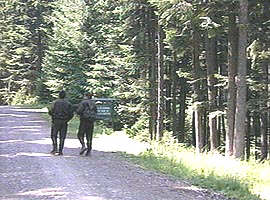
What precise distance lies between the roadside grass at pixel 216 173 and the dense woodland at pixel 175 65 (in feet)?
11.8

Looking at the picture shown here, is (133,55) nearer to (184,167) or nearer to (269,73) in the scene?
(269,73)

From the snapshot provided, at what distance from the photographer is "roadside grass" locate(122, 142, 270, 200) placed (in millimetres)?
10523

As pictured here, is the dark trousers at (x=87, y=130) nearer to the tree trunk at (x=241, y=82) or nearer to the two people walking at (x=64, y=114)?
the two people walking at (x=64, y=114)

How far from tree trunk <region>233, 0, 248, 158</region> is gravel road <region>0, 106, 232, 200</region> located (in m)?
4.51

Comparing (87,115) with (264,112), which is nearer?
(87,115)

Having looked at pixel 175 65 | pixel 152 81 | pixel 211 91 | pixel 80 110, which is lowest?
pixel 80 110

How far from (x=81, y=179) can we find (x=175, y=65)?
63.8 feet

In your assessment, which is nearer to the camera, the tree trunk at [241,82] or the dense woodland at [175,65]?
the tree trunk at [241,82]

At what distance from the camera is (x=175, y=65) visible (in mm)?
29375

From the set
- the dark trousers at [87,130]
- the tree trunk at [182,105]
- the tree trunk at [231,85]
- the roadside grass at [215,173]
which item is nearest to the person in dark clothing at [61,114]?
the dark trousers at [87,130]

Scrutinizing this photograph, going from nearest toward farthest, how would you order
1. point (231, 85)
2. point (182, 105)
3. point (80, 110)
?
point (80, 110) < point (231, 85) < point (182, 105)

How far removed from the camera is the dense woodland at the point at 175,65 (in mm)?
17828

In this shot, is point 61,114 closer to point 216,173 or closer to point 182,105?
point 216,173

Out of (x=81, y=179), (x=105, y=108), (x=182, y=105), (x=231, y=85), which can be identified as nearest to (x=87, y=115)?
(x=81, y=179)
